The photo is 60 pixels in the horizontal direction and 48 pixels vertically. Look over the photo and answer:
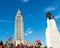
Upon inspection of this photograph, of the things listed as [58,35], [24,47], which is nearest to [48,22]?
[58,35]

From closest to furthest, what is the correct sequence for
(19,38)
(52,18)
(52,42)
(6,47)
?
(6,47) → (52,42) → (52,18) → (19,38)

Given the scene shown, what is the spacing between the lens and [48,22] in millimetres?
→ 25453

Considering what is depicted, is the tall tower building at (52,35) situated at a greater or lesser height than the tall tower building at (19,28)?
lesser

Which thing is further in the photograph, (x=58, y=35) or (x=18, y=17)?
(x=18, y=17)

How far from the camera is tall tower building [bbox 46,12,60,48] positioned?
2406 cm

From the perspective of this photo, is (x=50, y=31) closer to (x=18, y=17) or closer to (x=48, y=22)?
(x=48, y=22)

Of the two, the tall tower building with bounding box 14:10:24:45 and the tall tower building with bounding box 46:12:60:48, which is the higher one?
the tall tower building with bounding box 14:10:24:45

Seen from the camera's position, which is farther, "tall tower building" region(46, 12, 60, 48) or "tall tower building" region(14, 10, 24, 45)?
"tall tower building" region(14, 10, 24, 45)

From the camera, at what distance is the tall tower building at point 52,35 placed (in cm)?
2406

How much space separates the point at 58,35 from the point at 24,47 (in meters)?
9.82

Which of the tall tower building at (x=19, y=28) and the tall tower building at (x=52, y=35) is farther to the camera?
the tall tower building at (x=19, y=28)

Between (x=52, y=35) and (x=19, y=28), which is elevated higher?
(x=19, y=28)

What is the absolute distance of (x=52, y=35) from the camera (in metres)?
24.3

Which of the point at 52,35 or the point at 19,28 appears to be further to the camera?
the point at 19,28
